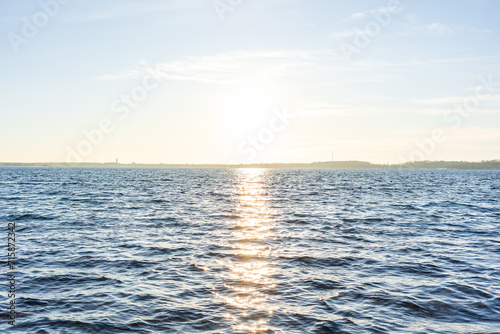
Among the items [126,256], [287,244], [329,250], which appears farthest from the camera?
[287,244]

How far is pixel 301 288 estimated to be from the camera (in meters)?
13.8

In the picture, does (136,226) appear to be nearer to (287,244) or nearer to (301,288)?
(287,244)

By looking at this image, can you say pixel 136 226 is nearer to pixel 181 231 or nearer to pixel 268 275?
pixel 181 231

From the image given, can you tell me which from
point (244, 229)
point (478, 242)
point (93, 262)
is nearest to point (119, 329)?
point (93, 262)

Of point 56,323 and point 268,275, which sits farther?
point 268,275

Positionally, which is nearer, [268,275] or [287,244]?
[268,275]

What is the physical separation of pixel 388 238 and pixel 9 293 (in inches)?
765

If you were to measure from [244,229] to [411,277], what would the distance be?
13.1 metres

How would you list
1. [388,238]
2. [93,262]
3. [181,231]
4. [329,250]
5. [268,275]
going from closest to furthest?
1. [268,275]
2. [93,262]
3. [329,250]
4. [388,238]
5. [181,231]

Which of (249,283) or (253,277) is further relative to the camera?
(253,277)

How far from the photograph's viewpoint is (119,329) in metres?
10.4

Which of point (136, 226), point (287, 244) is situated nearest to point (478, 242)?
point (287, 244)

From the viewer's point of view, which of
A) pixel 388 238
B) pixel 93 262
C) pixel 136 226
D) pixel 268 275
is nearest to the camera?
pixel 268 275

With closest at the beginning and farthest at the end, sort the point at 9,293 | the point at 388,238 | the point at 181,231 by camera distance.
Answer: the point at 9,293
the point at 388,238
the point at 181,231
